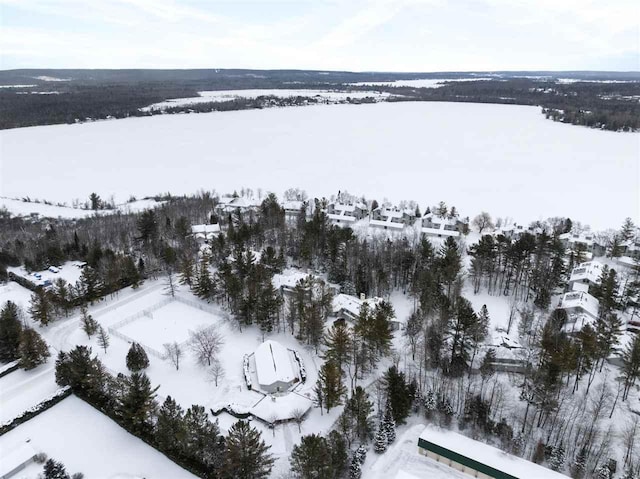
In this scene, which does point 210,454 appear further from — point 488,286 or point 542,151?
point 542,151

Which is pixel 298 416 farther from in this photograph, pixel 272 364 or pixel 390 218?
pixel 390 218

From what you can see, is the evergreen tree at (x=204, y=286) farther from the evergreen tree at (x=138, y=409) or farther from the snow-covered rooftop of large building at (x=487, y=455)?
the snow-covered rooftop of large building at (x=487, y=455)

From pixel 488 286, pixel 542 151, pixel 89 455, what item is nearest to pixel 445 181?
pixel 542 151

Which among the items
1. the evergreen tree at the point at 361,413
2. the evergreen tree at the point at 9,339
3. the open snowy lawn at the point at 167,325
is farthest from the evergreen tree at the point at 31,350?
the evergreen tree at the point at 361,413

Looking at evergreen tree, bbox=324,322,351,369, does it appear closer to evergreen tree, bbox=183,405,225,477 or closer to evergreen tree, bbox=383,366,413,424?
evergreen tree, bbox=383,366,413,424

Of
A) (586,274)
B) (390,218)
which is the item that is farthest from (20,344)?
(586,274)
